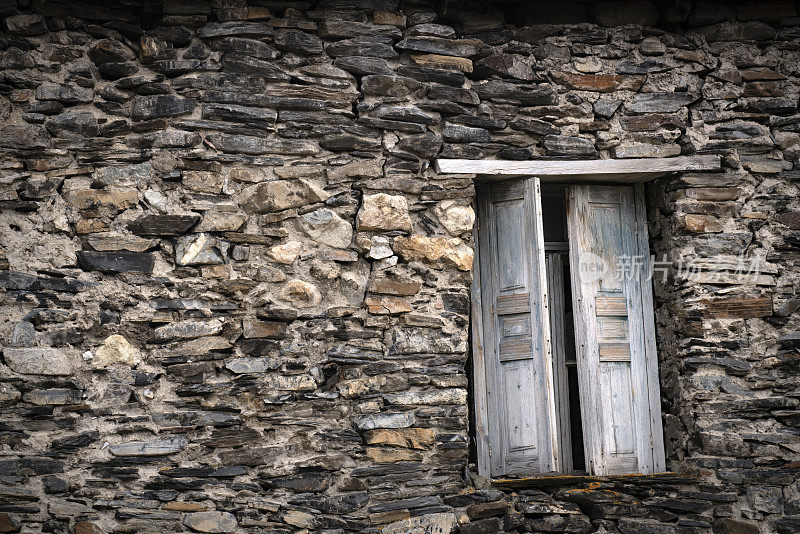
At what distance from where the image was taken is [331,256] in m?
3.83

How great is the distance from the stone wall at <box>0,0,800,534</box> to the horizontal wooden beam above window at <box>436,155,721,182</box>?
0.07m

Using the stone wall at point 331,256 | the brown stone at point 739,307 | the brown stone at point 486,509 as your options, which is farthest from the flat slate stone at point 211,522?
the brown stone at point 739,307

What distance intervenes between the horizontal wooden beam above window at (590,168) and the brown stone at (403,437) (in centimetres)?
137

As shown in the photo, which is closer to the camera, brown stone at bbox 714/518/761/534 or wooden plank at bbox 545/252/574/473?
brown stone at bbox 714/518/761/534

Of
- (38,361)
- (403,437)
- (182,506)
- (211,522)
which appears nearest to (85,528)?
(182,506)

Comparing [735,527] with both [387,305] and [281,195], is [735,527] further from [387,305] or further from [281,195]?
[281,195]

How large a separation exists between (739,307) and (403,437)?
A: 195 centimetres

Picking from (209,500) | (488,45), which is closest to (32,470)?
(209,500)

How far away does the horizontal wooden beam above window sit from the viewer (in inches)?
159

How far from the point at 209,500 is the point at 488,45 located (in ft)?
9.01

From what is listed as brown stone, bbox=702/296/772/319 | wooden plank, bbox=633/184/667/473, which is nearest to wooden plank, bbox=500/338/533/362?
wooden plank, bbox=633/184/667/473

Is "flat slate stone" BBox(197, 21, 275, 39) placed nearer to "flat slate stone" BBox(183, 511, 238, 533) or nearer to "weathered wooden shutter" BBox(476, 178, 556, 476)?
"weathered wooden shutter" BBox(476, 178, 556, 476)

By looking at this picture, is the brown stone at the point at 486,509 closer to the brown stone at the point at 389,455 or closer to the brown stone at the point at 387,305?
the brown stone at the point at 389,455

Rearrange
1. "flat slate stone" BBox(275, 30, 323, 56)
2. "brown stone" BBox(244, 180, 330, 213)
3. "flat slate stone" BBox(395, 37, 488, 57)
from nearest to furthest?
1. "brown stone" BBox(244, 180, 330, 213)
2. "flat slate stone" BBox(275, 30, 323, 56)
3. "flat slate stone" BBox(395, 37, 488, 57)
